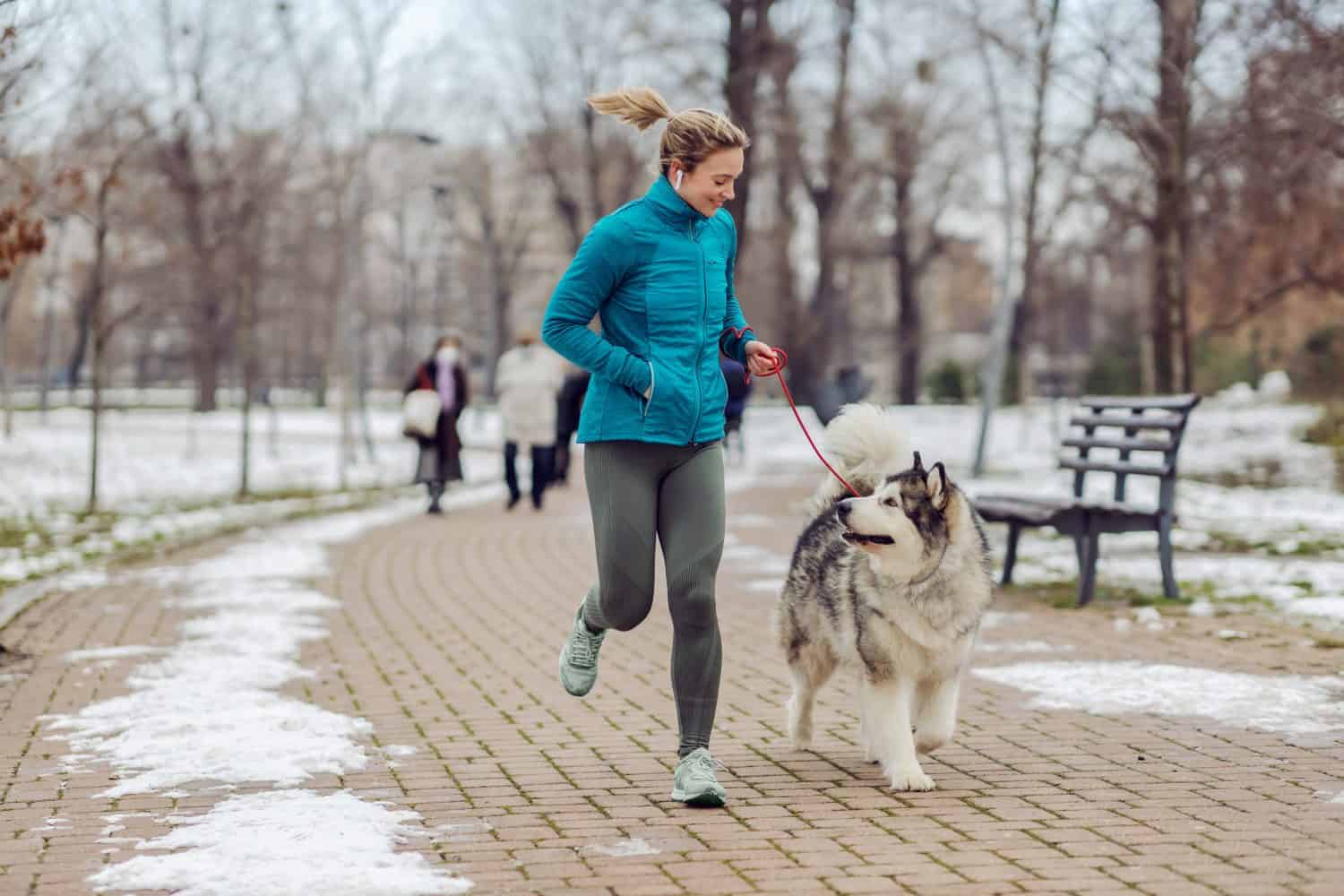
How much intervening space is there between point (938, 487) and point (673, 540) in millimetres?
871

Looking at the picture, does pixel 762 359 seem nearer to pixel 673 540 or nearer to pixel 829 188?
pixel 673 540

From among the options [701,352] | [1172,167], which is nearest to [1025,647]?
[701,352]

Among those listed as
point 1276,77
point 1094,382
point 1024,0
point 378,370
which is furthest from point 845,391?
point 378,370

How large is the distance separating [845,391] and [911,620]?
18.5 m

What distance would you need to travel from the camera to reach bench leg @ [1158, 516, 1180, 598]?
9969mm

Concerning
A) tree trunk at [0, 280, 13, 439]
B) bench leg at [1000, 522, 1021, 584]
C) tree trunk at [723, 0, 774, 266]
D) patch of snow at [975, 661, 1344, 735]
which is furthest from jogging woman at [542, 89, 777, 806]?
tree trunk at [0, 280, 13, 439]

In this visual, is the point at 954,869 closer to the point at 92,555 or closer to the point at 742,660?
the point at 742,660

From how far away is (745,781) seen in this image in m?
5.58

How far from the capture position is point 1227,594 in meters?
10.2

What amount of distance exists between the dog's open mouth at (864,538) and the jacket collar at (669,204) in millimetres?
1092

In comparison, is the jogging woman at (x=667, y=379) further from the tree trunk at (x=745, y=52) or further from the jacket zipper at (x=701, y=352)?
the tree trunk at (x=745, y=52)

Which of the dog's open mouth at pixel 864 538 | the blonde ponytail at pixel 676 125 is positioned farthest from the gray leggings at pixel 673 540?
the blonde ponytail at pixel 676 125

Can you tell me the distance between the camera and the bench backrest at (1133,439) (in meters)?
10.1

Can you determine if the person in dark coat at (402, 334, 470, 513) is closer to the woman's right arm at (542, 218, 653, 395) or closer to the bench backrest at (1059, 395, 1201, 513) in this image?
the bench backrest at (1059, 395, 1201, 513)
